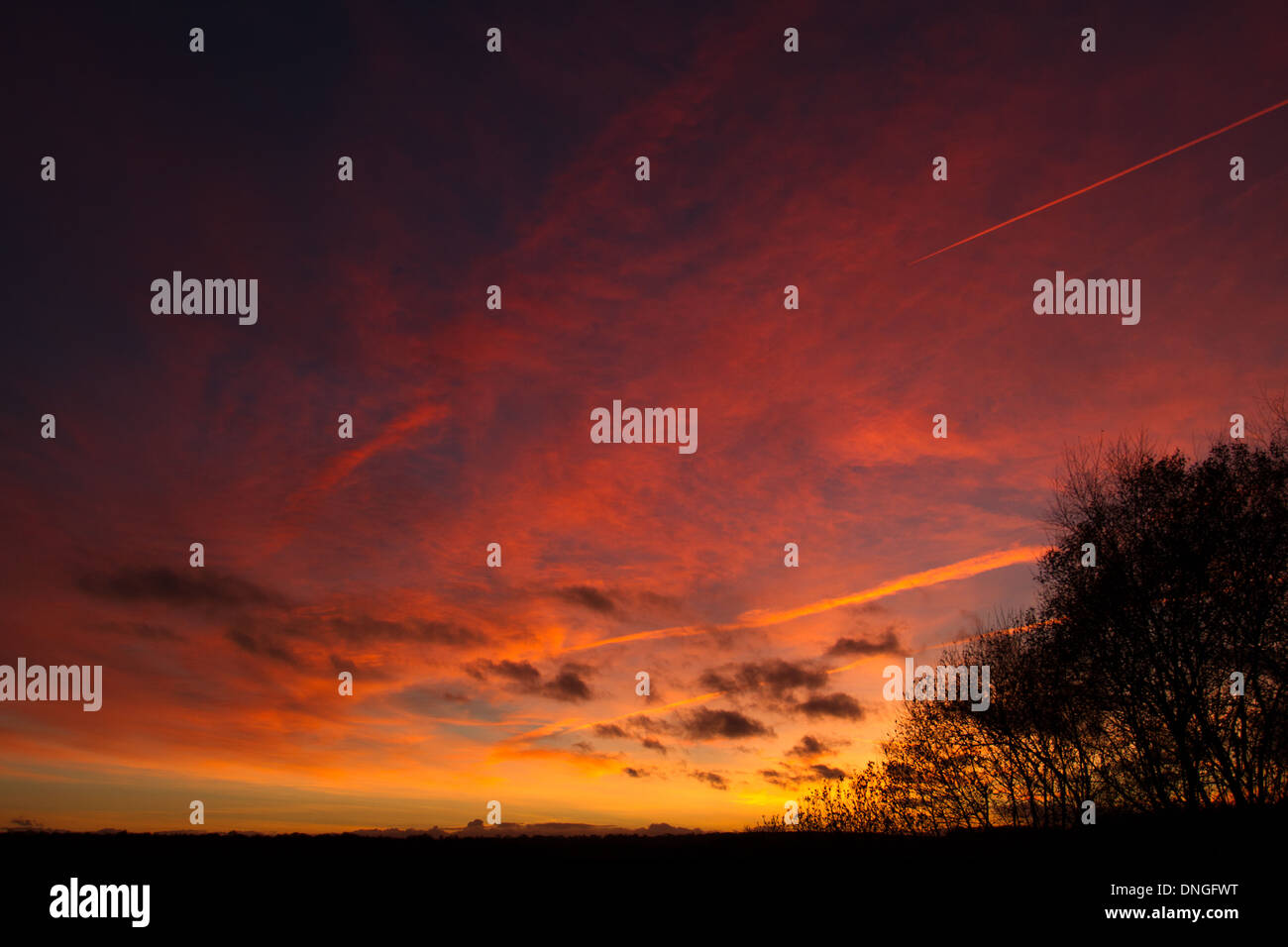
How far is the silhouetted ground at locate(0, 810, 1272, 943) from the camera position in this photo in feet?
32.2

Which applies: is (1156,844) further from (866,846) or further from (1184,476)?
(1184,476)

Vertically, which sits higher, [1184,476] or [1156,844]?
[1184,476]

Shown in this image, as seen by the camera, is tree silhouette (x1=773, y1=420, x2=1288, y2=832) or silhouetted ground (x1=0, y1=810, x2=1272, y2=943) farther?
tree silhouette (x1=773, y1=420, x2=1288, y2=832)

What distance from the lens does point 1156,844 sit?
44.5ft
